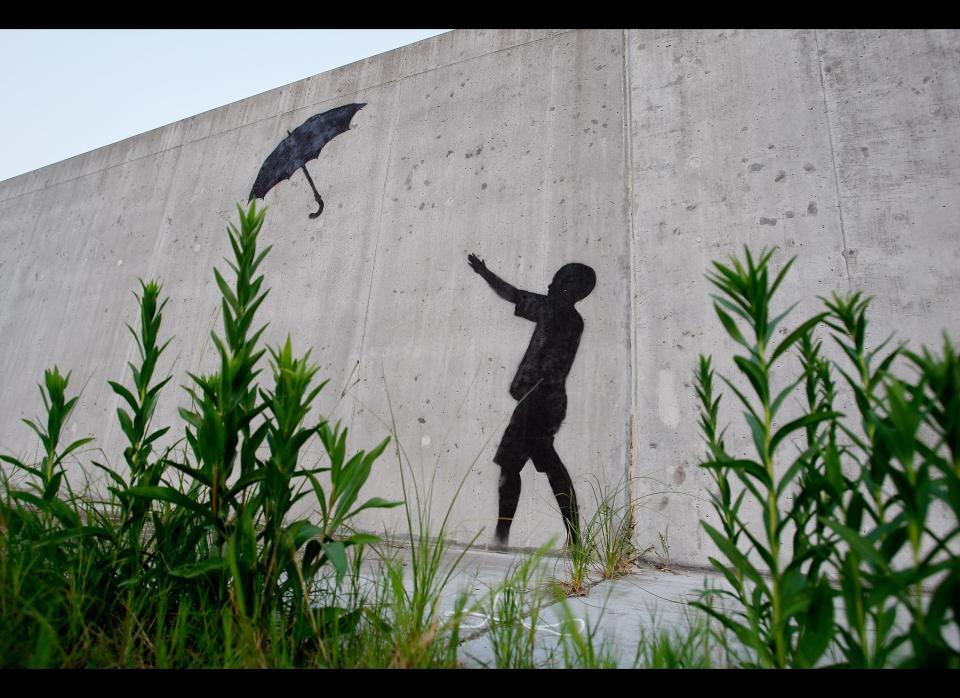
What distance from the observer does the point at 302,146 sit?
4.29m

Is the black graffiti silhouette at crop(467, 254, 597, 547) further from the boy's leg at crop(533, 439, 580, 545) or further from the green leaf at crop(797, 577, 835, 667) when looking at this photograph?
the green leaf at crop(797, 577, 835, 667)

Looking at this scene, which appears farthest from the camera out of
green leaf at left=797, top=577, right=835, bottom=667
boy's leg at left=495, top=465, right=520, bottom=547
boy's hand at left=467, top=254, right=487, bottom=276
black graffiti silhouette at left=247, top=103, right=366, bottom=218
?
black graffiti silhouette at left=247, top=103, right=366, bottom=218

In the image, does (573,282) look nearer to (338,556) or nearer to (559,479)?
(559,479)

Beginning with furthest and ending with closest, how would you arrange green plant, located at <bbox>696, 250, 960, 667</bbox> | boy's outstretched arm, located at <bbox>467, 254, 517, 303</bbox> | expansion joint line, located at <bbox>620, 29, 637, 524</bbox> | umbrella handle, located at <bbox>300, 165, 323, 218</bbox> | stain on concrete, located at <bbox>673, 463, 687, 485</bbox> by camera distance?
1. umbrella handle, located at <bbox>300, 165, 323, 218</bbox>
2. boy's outstretched arm, located at <bbox>467, 254, 517, 303</bbox>
3. expansion joint line, located at <bbox>620, 29, 637, 524</bbox>
4. stain on concrete, located at <bbox>673, 463, 687, 485</bbox>
5. green plant, located at <bbox>696, 250, 960, 667</bbox>

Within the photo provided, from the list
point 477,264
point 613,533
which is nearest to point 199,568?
point 613,533

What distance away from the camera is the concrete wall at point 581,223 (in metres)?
2.55

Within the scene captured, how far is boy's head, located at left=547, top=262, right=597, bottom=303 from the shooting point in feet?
9.70

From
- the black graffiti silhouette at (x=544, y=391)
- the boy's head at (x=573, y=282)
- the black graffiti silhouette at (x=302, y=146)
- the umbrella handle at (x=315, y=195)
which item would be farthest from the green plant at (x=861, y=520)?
the black graffiti silhouette at (x=302, y=146)

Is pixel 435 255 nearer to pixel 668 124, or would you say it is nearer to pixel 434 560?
pixel 668 124

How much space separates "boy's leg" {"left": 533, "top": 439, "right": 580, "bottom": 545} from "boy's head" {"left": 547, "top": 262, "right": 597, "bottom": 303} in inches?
29.5

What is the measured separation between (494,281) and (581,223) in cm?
56

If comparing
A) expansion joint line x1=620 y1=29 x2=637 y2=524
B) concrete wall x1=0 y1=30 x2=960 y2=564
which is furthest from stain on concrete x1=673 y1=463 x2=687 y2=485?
expansion joint line x1=620 y1=29 x2=637 y2=524
